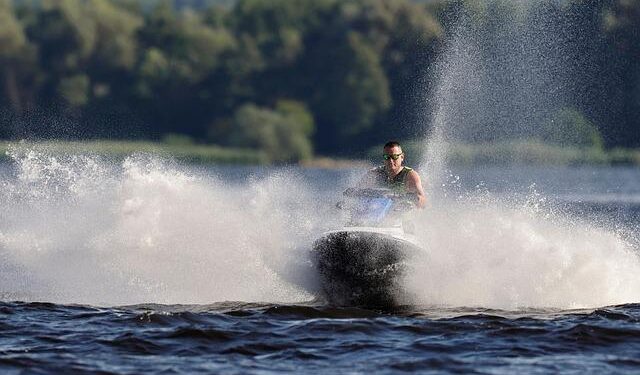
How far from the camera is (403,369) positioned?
11.4m

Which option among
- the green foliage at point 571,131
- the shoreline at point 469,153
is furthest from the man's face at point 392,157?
the green foliage at point 571,131

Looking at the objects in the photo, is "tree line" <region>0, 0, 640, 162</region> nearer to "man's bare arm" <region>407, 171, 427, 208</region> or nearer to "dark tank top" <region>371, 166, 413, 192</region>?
"dark tank top" <region>371, 166, 413, 192</region>

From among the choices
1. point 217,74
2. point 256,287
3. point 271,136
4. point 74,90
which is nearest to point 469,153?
point 271,136

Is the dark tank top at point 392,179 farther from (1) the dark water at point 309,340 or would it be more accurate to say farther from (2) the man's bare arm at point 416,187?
(1) the dark water at point 309,340

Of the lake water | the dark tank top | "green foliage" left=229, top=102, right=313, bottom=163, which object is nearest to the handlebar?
the dark tank top

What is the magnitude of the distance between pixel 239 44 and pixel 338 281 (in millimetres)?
82704

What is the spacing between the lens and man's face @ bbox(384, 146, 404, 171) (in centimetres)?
1494

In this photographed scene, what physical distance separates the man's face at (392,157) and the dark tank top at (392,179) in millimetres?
88

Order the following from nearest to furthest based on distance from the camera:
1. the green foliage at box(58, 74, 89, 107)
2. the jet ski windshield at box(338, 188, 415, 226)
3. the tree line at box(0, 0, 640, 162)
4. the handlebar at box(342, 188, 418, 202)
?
the jet ski windshield at box(338, 188, 415, 226), the handlebar at box(342, 188, 418, 202), the tree line at box(0, 0, 640, 162), the green foliage at box(58, 74, 89, 107)

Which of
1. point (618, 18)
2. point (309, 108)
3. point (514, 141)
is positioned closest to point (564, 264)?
point (514, 141)

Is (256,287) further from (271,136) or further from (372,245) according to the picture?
(271,136)

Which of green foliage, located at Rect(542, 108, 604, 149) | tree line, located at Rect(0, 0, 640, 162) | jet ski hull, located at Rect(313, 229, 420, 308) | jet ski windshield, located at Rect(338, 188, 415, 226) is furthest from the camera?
tree line, located at Rect(0, 0, 640, 162)

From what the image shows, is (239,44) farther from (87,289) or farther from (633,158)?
(87,289)

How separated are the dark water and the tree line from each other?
62959 mm
